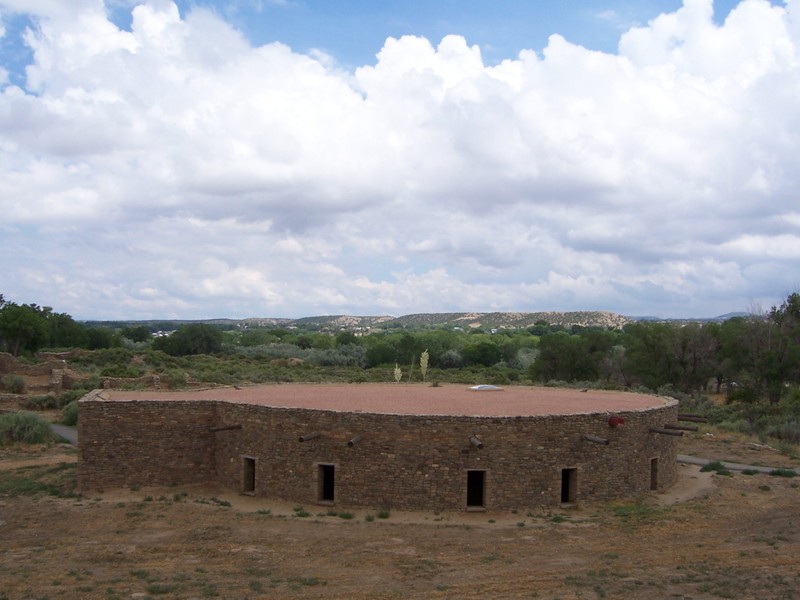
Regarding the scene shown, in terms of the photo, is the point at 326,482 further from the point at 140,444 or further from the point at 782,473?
the point at 782,473

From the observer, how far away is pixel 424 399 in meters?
20.0

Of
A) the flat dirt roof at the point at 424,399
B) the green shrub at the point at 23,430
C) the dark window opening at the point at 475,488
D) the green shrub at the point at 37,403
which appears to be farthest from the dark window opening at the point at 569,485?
the green shrub at the point at 37,403

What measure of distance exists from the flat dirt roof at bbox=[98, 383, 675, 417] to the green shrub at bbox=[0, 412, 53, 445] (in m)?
4.59

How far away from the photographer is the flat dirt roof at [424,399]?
1689cm

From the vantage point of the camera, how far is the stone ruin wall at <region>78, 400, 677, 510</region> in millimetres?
14719

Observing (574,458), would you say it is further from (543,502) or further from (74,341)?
(74,341)

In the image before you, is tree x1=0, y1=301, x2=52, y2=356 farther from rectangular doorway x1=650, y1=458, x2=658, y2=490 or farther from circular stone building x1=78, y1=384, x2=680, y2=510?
rectangular doorway x1=650, y1=458, x2=658, y2=490

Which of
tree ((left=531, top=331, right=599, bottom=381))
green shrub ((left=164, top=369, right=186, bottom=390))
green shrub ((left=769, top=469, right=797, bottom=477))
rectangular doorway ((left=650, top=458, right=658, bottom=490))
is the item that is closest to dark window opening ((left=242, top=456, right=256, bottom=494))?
rectangular doorway ((left=650, top=458, right=658, bottom=490))

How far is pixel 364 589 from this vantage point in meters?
10.5

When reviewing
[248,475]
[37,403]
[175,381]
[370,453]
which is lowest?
[248,475]

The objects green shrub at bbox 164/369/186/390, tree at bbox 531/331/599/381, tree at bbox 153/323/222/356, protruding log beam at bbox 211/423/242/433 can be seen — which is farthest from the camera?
tree at bbox 153/323/222/356

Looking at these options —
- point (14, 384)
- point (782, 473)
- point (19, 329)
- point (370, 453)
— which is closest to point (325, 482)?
point (370, 453)

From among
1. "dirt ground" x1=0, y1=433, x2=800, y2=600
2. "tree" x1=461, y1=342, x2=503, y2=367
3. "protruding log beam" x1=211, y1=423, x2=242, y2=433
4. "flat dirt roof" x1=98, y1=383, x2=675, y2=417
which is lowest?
A: "dirt ground" x1=0, y1=433, x2=800, y2=600

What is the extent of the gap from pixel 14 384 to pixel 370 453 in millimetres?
24787
